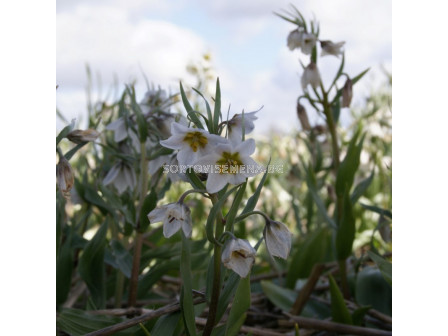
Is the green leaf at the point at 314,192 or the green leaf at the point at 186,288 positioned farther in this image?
the green leaf at the point at 314,192

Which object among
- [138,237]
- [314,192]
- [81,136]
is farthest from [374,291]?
[81,136]

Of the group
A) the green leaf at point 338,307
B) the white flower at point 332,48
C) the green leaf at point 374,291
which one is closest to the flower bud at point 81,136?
the green leaf at point 338,307

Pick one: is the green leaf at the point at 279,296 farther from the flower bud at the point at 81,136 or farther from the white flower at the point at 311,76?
the flower bud at the point at 81,136

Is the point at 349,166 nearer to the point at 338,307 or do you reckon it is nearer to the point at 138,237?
the point at 338,307

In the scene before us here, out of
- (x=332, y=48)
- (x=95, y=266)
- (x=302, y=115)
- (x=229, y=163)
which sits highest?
(x=332, y=48)

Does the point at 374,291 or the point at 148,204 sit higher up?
the point at 148,204
